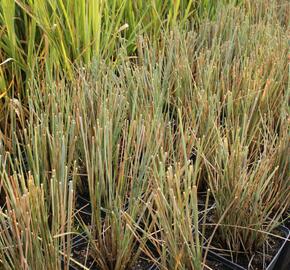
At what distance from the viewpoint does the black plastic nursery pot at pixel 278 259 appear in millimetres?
880

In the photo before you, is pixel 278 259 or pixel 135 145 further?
pixel 278 259

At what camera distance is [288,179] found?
960 millimetres

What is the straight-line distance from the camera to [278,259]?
37.8 inches

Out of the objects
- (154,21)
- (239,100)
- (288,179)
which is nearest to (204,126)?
(239,100)

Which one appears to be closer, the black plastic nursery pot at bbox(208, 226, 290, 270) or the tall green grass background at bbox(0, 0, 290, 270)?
the tall green grass background at bbox(0, 0, 290, 270)

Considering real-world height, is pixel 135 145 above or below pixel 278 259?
above

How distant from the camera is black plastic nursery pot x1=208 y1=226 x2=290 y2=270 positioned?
880mm

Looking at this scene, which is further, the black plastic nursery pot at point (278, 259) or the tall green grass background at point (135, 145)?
the black plastic nursery pot at point (278, 259)

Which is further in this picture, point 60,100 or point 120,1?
point 120,1

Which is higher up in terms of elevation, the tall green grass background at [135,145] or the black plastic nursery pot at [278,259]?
the tall green grass background at [135,145]

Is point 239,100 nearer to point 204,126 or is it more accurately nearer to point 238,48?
point 204,126

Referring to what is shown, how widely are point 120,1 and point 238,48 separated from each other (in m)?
0.39

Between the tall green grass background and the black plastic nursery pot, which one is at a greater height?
the tall green grass background

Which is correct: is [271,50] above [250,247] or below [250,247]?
above
